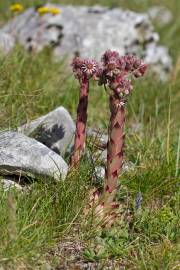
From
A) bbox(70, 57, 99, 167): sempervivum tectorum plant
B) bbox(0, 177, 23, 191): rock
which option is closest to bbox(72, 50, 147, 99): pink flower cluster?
bbox(70, 57, 99, 167): sempervivum tectorum plant

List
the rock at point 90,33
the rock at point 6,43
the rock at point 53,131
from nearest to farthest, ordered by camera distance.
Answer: the rock at point 53,131 < the rock at point 6,43 < the rock at point 90,33

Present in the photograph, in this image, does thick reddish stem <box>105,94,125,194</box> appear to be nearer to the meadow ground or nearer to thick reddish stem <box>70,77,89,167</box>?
the meadow ground

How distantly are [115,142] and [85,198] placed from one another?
40cm

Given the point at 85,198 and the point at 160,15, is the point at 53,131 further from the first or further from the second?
the point at 160,15

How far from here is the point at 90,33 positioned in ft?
21.5

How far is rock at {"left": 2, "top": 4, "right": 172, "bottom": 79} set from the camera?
6.31m

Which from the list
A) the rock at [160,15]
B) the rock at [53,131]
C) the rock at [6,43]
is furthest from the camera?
the rock at [160,15]

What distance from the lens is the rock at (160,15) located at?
7.95 metres

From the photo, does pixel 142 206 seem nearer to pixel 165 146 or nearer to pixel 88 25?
pixel 165 146

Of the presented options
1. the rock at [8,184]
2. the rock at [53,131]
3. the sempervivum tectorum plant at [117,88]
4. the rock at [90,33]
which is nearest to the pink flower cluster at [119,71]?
the sempervivum tectorum plant at [117,88]

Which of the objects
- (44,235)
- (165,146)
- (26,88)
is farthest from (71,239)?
(26,88)

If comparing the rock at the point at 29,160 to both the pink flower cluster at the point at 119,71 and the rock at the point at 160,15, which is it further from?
the rock at the point at 160,15

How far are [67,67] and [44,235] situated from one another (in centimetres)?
294

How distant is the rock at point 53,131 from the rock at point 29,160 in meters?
0.44
